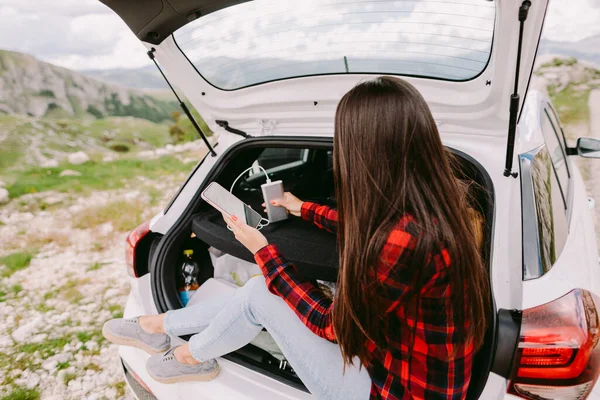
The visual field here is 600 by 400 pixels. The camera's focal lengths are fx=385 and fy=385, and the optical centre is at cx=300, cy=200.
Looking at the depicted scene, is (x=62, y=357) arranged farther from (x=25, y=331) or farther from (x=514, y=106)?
(x=514, y=106)

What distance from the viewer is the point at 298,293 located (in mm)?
1056

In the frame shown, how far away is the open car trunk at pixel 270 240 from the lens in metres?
1.16

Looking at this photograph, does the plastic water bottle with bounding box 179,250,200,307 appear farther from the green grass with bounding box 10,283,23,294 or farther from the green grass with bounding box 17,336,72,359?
the green grass with bounding box 10,283,23,294

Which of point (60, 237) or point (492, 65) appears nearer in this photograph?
point (492, 65)

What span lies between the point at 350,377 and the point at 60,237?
363 cm

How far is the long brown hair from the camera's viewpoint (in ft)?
2.70

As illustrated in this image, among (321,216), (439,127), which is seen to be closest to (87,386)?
(321,216)

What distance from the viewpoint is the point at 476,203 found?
1207 millimetres

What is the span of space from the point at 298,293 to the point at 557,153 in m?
1.62

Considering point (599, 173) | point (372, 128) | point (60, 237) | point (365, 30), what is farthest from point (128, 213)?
point (599, 173)

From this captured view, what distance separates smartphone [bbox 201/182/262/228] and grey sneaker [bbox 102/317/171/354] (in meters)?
0.52

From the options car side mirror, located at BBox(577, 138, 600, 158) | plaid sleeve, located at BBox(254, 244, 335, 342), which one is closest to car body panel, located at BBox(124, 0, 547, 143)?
plaid sleeve, located at BBox(254, 244, 335, 342)

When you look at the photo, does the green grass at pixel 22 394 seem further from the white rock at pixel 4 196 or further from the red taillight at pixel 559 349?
the white rock at pixel 4 196

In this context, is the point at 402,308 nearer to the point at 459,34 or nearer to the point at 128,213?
the point at 459,34
